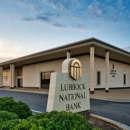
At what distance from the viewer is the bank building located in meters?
17.9

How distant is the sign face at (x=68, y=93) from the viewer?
16.1ft

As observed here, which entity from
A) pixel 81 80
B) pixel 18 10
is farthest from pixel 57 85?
pixel 18 10

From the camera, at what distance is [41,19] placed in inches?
594

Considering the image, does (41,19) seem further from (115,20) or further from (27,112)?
(27,112)

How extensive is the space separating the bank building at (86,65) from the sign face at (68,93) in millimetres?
10891

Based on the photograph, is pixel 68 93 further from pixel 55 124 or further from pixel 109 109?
pixel 109 109

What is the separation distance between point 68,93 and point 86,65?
16.9m

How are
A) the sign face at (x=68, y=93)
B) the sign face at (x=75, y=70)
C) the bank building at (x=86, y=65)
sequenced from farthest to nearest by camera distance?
1. the bank building at (x=86, y=65)
2. the sign face at (x=75, y=70)
3. the sign face at (x=68, y=93)

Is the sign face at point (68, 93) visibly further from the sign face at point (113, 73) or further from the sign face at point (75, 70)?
the sign face at point (113, 73)

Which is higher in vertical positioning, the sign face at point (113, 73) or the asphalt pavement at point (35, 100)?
the sign face at point (113, 73)

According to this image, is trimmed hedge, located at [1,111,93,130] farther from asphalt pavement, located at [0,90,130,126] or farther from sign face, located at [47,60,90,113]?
asphalt pavement, located at [0,90,130,126]

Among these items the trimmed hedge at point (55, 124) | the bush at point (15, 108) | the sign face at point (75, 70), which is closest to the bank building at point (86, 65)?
the sign face at point (75, 70)

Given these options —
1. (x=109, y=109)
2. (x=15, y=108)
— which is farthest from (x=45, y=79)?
(x=15, y=108)

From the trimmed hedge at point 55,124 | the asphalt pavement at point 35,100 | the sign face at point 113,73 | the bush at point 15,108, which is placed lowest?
the asphalt pavement at point 35,100
